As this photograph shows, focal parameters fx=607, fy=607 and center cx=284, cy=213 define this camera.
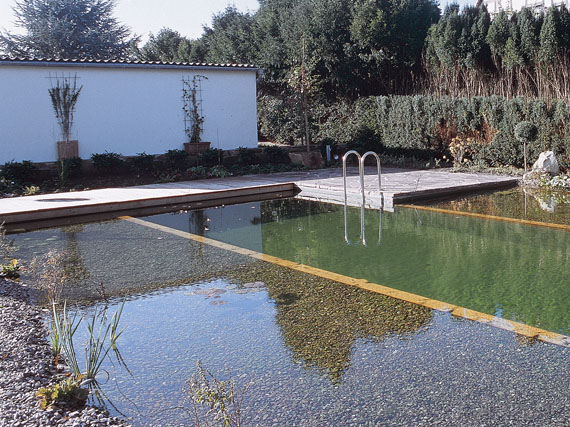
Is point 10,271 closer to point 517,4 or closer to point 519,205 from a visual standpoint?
point 519,205

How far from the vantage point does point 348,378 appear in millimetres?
3367

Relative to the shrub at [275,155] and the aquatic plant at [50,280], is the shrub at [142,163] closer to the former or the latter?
the shrub at [275,155]

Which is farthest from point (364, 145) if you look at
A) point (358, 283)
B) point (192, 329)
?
point (192, 329)

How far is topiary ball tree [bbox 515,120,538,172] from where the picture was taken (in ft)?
37.2

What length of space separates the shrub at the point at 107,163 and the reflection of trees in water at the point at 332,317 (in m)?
8.03

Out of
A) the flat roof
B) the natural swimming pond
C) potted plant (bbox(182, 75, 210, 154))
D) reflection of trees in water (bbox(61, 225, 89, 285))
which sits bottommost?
the natural swimming pond

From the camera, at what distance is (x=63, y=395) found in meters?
2.99

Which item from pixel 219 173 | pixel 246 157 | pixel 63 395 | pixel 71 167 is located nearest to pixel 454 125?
pixel 246 157

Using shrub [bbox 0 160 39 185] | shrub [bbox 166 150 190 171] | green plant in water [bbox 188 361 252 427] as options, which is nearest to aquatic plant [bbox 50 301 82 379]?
green plant in water [bbox 188 361 252 427]

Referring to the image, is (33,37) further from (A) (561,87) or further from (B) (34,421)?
(B) (34,421)

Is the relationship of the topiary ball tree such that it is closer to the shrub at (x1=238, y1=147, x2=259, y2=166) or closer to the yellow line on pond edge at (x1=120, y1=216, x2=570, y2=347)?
the shrub at (x1=238, y1=147, x2=259, y2=166)

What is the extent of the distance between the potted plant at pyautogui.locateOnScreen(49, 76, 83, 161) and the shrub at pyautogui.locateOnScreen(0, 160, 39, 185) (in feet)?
2.69

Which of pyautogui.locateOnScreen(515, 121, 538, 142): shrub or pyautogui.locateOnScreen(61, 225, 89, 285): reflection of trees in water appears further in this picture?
pyautogui.locateOnScreen(515, 121, 538, 142): shrub

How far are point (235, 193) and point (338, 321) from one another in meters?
6.44
